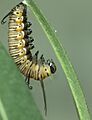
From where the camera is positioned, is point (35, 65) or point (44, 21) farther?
point (35, 65)

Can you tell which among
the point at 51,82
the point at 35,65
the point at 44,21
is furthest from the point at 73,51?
the point at 44,21

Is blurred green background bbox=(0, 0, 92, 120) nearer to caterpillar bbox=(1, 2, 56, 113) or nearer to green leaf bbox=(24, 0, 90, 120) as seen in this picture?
caterpillar bbox=(1, 2, 56, 113)

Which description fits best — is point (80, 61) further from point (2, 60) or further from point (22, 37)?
point (2, 60)

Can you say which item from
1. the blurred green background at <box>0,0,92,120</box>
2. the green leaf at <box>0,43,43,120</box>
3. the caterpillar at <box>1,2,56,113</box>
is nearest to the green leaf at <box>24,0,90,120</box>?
the green leaf at <box>0,43,43,120</box>

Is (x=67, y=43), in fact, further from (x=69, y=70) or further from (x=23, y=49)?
(x=69, y=70)

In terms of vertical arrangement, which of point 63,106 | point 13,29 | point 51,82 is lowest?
point 63,106
